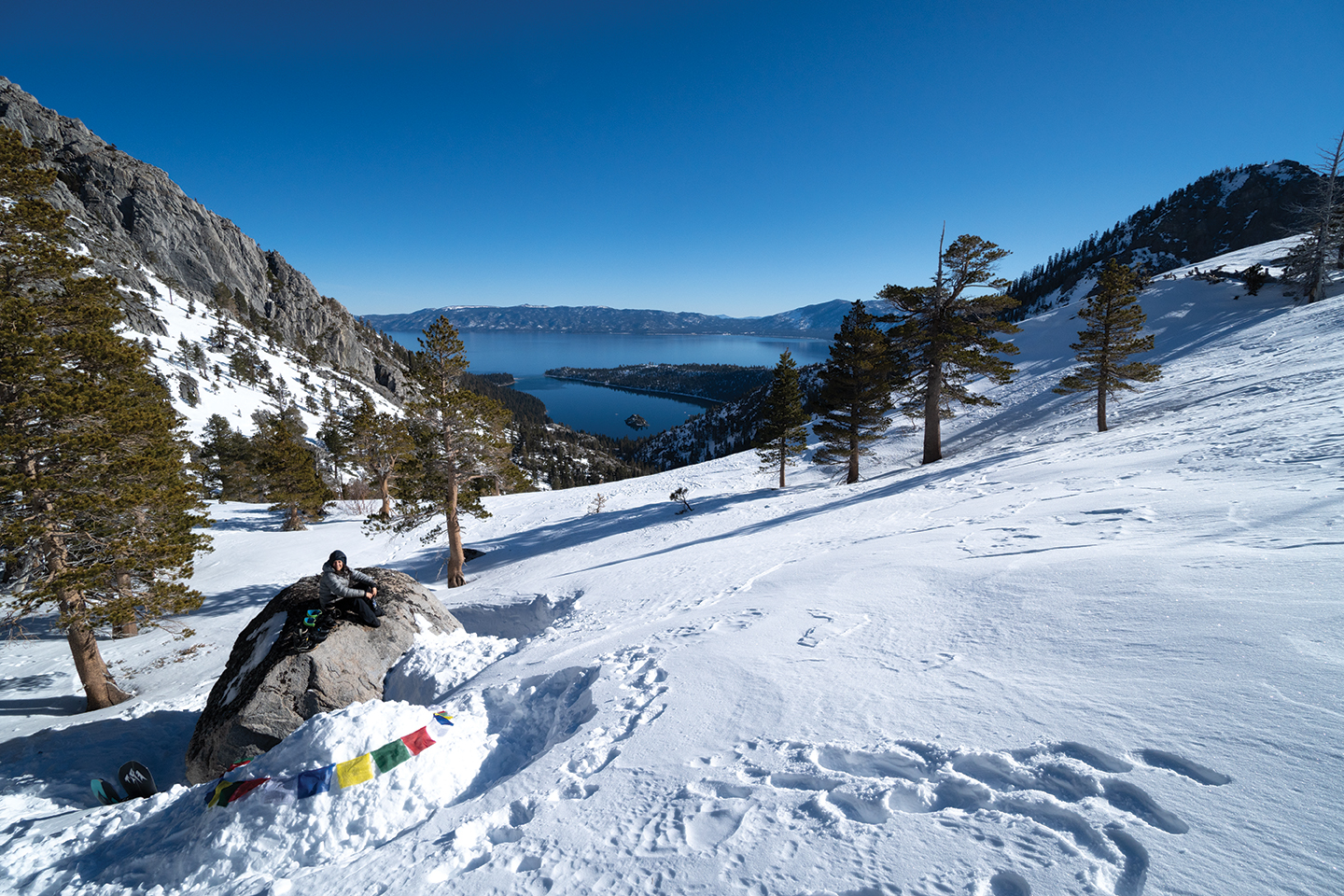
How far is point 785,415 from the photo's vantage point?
24.3 meters

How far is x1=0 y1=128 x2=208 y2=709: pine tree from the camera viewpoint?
8648 mm

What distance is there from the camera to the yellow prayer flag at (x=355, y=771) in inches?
186

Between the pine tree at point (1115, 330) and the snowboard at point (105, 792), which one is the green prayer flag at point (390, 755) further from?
the pine tree at point (1115, 330)

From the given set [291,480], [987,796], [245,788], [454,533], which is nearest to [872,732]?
[987,796]

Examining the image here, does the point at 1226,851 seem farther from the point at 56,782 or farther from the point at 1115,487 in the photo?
the point at 56,782

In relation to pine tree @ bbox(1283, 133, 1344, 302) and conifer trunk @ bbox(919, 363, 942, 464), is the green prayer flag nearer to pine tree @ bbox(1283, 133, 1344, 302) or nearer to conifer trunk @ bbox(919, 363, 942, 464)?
conifer trunk @ bbox(919, 363, 942, 464)

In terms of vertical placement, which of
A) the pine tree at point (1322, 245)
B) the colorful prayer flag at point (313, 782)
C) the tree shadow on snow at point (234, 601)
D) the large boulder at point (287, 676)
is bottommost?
the tree shadow on snow at point (234, 601)

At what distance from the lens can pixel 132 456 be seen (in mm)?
9625

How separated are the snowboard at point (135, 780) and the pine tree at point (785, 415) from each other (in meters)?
22.1

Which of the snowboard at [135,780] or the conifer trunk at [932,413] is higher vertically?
the conifer trunk at [932,413]

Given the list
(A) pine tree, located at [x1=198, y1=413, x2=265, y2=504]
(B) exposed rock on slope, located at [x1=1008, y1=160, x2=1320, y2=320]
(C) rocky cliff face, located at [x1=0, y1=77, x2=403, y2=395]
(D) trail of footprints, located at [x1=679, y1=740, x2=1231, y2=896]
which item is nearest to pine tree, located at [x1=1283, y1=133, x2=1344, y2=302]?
(D) trail of footprints, located at [x1=679, y1=740, x2=1231, y2=896]

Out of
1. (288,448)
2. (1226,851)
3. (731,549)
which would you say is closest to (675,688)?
(1226,851)

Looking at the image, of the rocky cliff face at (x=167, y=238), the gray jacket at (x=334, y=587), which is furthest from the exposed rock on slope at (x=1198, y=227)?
the rocky cliff face at (x=167, y=238)

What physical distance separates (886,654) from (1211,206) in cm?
20691
